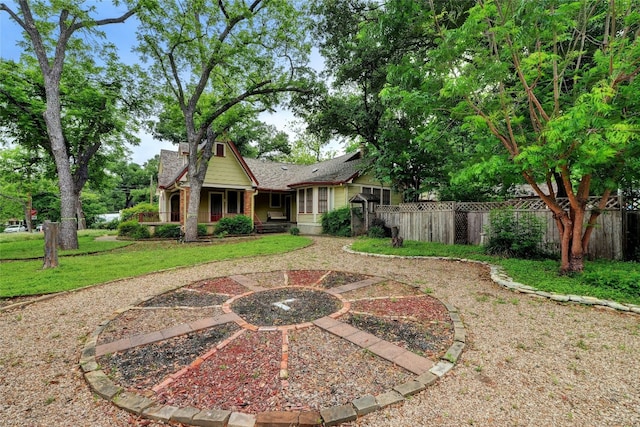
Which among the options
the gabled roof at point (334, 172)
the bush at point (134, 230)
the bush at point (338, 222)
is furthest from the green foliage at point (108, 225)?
the bush at point (338, 222)

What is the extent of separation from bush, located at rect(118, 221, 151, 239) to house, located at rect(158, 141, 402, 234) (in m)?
1.76

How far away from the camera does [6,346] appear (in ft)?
10.8

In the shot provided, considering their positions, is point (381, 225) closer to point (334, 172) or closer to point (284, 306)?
point (334, 172)

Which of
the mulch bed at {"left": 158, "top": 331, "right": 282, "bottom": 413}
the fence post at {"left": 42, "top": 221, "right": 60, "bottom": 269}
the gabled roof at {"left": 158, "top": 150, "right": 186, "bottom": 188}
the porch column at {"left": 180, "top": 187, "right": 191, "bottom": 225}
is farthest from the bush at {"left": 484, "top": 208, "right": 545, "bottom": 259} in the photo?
the gabled roof at {"left": 158, "top": 150, "right": 186, "bottom": 188}

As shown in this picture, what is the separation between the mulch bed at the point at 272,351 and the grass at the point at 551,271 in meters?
2.46

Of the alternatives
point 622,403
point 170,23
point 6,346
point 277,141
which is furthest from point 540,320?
point 277,141

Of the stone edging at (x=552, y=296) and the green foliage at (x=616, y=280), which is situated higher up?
the green foliage at (x=616, y=280)

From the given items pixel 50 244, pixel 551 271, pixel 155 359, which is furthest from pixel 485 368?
pixel 50 244

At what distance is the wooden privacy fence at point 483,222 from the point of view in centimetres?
677

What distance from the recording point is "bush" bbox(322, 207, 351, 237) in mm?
14766

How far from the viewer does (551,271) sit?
6.04m

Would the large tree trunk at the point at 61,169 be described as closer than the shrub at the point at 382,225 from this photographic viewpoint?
Yes

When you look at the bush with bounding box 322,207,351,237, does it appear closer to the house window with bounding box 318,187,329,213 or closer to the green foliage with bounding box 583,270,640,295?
the house window with bounding box 318,187,329,213

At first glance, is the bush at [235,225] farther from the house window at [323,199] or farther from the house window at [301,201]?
the house window at [323,199]
